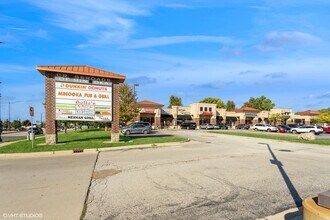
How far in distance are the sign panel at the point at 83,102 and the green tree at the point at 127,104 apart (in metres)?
24.1

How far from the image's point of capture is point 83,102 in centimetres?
1991

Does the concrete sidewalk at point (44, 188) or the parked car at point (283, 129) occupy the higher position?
the concrete sidewalk at point (44, 188)

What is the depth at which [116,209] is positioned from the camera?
6.06 m

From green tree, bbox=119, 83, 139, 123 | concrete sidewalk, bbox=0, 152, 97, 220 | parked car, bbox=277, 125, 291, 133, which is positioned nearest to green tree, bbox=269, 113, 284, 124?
parked car, bbox=277, 125, 291, 133

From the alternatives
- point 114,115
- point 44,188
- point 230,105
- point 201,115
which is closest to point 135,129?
point 114,115

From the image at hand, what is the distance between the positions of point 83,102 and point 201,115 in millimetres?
59509

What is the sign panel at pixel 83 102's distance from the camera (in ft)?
63.1

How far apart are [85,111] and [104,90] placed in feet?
6.68

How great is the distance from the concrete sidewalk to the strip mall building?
2127 inches

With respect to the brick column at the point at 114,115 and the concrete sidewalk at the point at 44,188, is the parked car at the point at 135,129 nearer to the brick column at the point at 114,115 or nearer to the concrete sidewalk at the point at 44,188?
the brick column at the point at 114,115

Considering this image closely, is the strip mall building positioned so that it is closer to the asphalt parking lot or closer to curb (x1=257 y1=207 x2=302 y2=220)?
the asphalt parking lot

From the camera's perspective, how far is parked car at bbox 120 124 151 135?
123 ft

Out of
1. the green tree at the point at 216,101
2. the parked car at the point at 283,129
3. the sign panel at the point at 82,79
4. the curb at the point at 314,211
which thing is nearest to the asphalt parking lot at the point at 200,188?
the curb at the point at 314,211

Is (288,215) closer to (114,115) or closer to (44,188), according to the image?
(44,188)
